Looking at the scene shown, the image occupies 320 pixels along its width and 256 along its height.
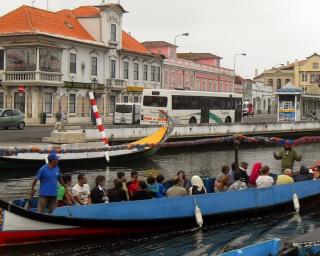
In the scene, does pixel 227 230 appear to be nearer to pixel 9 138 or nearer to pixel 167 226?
pixel 167 226

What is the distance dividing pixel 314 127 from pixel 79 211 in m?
37.8

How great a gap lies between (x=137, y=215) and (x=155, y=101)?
29067 mm

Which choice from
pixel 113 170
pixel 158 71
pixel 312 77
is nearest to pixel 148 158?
pixel 113 170

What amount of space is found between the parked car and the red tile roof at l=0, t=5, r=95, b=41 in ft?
29.9

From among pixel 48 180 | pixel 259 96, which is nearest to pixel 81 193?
pixel 48 180

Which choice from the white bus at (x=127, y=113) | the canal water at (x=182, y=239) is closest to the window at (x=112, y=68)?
the white bus at (x=127, y=113)

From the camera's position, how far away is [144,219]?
45.6 feet

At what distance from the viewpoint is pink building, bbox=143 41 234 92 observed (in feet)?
219

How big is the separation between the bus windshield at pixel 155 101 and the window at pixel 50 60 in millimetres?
9095

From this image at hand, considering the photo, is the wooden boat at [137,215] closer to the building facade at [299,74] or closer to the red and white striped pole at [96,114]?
the red and white striped pole at [96,114]

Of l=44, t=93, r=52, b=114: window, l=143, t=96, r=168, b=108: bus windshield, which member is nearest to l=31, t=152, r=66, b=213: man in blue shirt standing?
l=143, t=96, r=168, b=108: bus windshield

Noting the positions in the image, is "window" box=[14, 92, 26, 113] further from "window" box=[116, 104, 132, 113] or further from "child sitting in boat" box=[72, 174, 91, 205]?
"child sitting in boat" box=[72, 174, 91, 205]

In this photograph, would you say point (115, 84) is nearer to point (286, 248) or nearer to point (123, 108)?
point (123, 108)

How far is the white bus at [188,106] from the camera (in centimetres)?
4228
